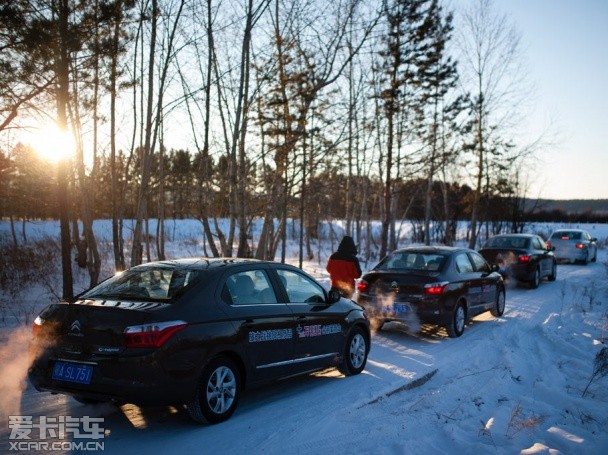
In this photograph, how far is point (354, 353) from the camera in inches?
305

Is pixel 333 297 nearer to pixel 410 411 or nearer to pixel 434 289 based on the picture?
pixel 410 411

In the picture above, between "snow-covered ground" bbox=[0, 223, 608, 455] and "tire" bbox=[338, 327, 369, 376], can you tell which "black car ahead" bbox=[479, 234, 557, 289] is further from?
"tire" bbox=[338, 327, 369, 376]

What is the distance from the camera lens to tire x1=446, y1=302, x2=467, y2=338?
33.2 feet

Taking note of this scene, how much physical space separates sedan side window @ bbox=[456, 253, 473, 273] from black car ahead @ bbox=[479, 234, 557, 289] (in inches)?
258

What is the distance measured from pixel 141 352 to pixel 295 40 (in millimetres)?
12414

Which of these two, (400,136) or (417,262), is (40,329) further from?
(400,136)

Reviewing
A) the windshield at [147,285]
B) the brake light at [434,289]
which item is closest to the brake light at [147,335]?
the windshield at [147,285]

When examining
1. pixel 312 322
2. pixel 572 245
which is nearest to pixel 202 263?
pixel 312 322

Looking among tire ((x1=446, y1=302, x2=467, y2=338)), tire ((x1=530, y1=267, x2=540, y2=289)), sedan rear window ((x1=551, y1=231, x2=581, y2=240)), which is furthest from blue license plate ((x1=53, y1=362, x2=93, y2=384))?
sedan rear window ((x1=551, y1=231, x2=581, y2=240))

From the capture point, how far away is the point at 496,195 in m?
36.1

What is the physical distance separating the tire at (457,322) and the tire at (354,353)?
9.04 ft

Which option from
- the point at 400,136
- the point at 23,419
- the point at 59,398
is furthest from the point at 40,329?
the point at 400,136

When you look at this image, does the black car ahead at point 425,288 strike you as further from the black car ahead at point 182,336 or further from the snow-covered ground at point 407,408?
the black car ahead at point 182,336

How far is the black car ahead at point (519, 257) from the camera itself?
17.5m
